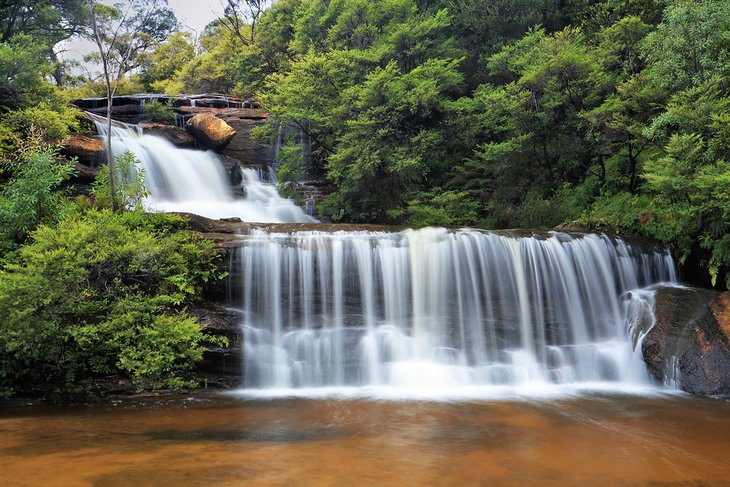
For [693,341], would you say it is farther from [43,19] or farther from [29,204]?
[43,19]

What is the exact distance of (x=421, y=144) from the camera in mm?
17281

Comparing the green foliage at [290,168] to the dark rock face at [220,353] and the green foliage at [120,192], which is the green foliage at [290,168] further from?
the dark rock face at [220,353]

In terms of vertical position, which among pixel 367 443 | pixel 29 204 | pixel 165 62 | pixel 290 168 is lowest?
pixel 367 443

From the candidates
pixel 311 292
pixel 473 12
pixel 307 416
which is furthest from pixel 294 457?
pixel 473 12

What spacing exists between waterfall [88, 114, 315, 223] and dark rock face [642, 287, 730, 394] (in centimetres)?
1181

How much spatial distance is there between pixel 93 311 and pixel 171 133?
1338cm

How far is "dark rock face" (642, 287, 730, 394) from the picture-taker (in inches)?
353

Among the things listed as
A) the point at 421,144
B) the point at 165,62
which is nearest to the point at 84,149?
the point at 421,144

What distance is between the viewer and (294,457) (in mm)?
5836

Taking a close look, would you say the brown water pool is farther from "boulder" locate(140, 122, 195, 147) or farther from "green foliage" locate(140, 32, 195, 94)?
"green foliage" locate(140, 32, 195, 94)

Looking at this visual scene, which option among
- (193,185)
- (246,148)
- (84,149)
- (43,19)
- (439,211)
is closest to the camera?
(84,149)

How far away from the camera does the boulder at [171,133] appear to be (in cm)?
2031

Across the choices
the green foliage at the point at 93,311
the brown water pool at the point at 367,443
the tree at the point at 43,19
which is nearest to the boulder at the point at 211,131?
the tree at the point at 43,19

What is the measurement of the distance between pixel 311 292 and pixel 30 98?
11.7m
